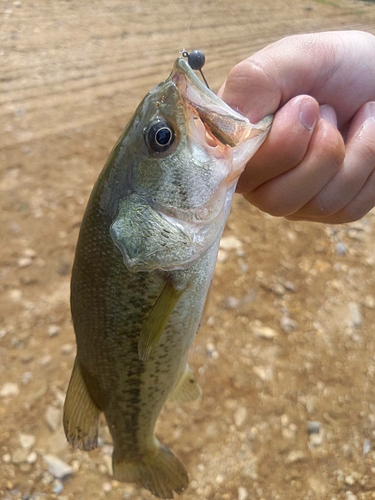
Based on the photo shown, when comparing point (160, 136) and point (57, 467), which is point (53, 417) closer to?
point (57, 467)

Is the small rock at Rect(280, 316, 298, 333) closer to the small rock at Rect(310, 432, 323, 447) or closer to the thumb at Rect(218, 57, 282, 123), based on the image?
the small rock at Rect(310, 432, 323, 447)

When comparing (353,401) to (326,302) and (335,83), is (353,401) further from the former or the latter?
(335,83)

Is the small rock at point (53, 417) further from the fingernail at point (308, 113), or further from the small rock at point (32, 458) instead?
the fingernail at point (308, 113)

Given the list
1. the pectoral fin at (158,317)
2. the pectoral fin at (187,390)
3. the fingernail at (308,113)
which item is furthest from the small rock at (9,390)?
the fingernail at (308,113)

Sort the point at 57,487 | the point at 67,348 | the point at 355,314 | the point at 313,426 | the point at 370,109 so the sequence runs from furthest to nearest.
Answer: the point at 355,314 → the point at 67,348 → the point at 313,426 → the point at 57,487 → the point at 370,109

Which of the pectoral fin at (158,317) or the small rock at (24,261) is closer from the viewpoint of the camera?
the pectoral fin at (158,317)

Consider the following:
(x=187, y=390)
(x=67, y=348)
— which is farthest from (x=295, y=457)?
(x=67, y=348)

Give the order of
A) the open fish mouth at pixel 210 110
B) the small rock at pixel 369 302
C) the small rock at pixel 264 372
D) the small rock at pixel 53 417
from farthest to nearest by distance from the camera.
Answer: the small rock at pixel 369 302 → the small rock at pixel 264 372 → the small rock at pixel 53 417 → the open fish mouth at pixel 210 110
